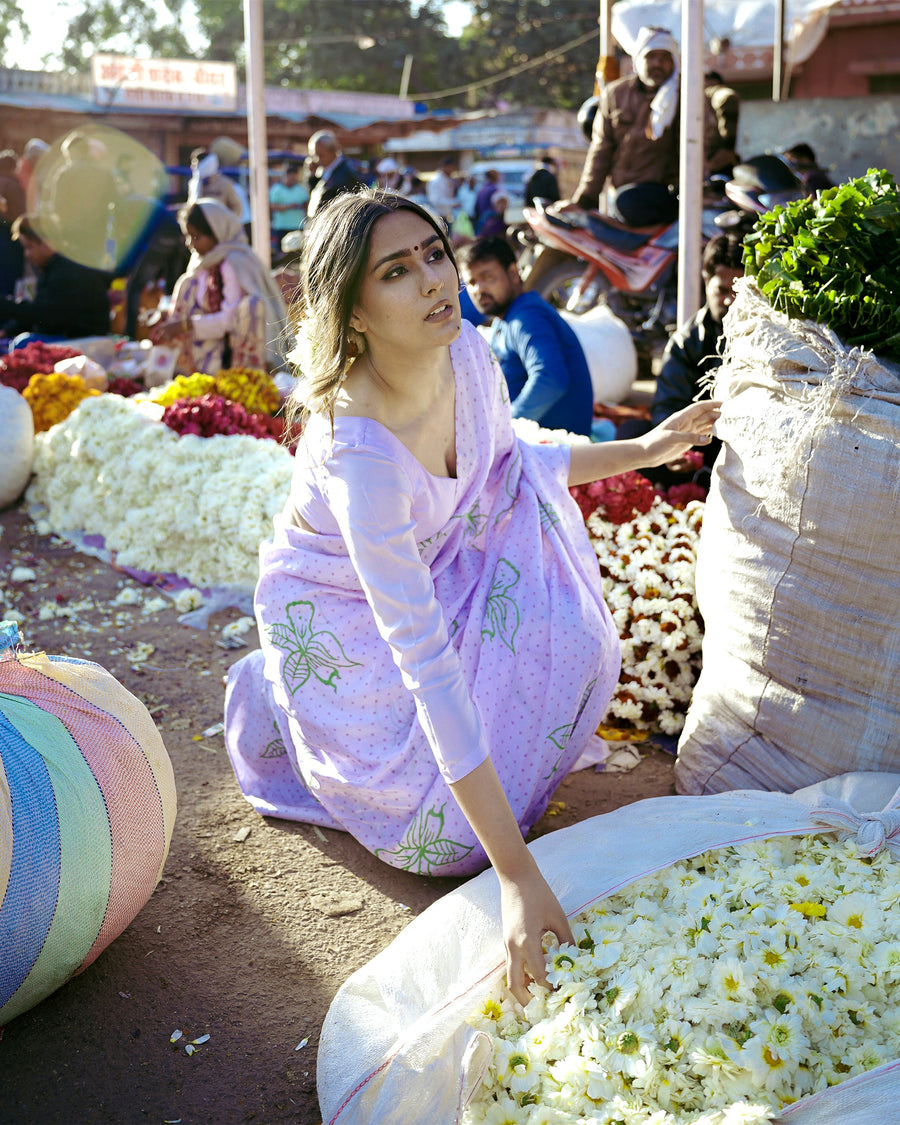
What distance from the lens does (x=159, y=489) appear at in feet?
15.3

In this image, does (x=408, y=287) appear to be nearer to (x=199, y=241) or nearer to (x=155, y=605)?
(x=155, y=605)

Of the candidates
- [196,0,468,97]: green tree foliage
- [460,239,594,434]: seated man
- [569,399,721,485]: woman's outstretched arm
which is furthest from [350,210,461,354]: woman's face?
[196,0,468,97]: green tree foliage

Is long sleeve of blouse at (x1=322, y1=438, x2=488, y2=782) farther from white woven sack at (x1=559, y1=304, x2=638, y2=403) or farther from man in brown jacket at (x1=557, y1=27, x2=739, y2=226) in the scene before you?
man in brown jacket at (x1=557, y1=27, x2=739, y2=226)

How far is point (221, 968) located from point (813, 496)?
154 cm

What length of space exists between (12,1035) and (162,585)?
2.62 metres

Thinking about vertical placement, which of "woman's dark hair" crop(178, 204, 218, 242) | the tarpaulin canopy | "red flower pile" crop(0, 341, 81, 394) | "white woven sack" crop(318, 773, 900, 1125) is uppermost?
the tarpaulin canopy

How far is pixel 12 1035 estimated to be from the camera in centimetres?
195

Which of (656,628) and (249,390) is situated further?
(249,390)

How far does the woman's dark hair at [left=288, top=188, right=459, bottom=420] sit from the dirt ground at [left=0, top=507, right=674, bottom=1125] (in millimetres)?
1075

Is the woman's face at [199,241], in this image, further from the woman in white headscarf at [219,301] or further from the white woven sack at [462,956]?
the white woven sack at [462,956]

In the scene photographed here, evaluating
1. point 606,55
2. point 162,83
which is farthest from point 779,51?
point 162,83

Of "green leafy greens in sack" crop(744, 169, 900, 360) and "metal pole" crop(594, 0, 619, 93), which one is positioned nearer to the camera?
"green leafy greens in sack" crop(744, 169, 900, 360)

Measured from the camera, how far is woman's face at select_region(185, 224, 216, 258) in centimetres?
615

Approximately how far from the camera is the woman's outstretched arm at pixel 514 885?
172cm
